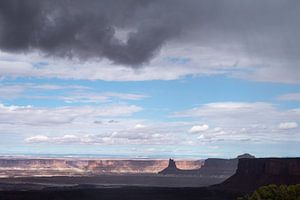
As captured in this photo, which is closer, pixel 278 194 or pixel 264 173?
pixel 278 194

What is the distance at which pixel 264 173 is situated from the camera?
509 feet

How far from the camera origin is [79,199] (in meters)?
120

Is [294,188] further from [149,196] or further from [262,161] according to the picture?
[262,161]

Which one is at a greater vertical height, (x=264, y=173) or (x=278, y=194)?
(x=264, y=173)

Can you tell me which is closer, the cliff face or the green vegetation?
the green vegetation

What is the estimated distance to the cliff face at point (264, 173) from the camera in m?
141

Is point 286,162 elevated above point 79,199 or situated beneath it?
elevated above

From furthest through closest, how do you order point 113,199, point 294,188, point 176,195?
point 176,195 < point 113,199 < point 294,188

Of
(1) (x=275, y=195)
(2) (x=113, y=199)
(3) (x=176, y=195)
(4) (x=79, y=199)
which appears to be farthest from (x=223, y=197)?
(1) (x=275, y=195)

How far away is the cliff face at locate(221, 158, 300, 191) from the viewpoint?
141m

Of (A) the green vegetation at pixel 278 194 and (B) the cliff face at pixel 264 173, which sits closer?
(A) the green vegetation at pixel 278 194

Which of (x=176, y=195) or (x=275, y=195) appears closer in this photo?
(x=275, y=195)

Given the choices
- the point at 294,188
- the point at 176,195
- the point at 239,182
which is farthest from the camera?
the point at 239,182

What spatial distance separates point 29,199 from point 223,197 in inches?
1908
